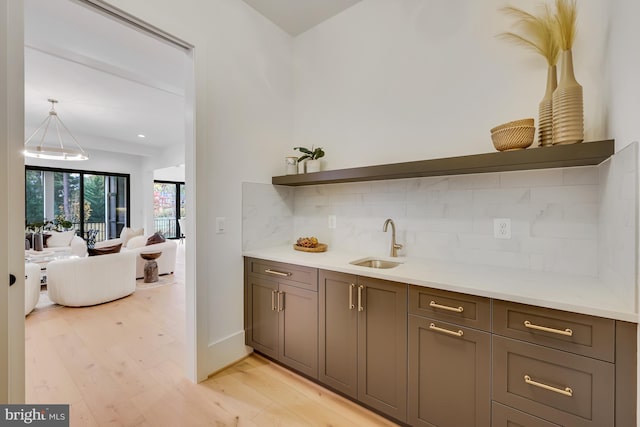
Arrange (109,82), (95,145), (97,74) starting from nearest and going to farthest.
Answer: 1. (97,74)
2. (109,82)
3. (95,145)

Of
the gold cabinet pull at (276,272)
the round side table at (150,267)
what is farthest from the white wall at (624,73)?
the round side table at (150,267)

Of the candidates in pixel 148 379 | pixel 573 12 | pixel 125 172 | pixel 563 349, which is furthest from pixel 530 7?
pixel 125 172

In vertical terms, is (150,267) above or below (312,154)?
below

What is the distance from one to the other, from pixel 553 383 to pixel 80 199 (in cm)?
890

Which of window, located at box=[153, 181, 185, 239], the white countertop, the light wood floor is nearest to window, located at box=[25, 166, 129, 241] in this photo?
window, located at box=[153, 181, 185, 239]

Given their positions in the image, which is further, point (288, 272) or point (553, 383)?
point (288, 272)

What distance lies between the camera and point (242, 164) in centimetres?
222

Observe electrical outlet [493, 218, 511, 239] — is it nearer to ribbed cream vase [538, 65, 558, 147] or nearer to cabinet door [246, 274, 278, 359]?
ribbed cream vase [538, 65, 558, 147]

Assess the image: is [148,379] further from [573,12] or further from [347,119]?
[573,12]

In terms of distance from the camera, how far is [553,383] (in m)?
1.06

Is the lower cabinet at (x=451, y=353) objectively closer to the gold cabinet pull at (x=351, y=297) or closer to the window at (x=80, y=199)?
the gold cabinet pull at (x=351, y=297)

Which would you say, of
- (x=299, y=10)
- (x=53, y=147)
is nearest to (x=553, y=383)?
(x=299, y=10)

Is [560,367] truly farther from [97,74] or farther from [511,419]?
[97,74]

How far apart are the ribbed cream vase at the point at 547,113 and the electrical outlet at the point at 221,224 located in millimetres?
2043
